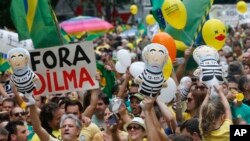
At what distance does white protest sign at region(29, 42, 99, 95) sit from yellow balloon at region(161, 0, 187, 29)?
65.3 inches

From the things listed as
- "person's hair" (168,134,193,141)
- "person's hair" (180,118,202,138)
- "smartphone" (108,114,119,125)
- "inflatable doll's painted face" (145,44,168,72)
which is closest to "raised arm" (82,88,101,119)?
"smartphone" (108,114,119,125)

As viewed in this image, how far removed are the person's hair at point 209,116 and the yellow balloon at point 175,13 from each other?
4560 millimetres

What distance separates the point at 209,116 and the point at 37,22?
5.91 metres

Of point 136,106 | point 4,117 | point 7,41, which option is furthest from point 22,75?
point 7,41

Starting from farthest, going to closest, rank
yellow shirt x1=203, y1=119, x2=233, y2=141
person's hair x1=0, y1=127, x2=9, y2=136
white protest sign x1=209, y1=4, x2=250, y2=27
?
white protest sign x1=209, y1=4, x2=250, y2=27 < person's hair x1=0, y1=127, x2=9, y2=136 < yellow shirt x1=203, y1=119, x2=233, y2=141

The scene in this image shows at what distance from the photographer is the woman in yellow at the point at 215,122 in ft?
26.1

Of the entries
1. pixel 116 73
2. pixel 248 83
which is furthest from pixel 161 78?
pixel 116 73

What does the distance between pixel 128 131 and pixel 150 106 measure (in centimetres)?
64

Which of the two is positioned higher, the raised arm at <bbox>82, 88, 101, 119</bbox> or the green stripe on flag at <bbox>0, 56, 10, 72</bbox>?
the green stripe on flag at <bbox>0, 56, 10, 72</bbox>

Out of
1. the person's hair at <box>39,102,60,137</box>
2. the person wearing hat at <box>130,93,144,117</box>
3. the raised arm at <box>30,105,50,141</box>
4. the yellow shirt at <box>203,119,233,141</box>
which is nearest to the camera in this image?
the yellow shirt at <box>203,119,233,141</box>

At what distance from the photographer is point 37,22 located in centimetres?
1349

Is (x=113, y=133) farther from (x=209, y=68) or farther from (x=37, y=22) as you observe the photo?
(x=37, y=22)

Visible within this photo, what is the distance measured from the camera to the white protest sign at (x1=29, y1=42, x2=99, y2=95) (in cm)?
1116

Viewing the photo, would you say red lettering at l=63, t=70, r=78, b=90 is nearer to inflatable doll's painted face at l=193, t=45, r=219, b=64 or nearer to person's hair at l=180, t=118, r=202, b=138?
inflatable doll's painted face at l=193, t=45, r=219, b=64
